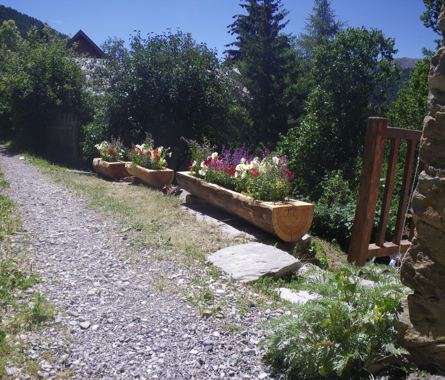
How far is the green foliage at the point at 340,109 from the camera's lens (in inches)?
315

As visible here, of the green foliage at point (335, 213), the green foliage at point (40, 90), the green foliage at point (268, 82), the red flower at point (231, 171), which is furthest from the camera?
the green foliage at point (268, 82)

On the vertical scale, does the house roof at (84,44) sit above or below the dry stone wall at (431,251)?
above

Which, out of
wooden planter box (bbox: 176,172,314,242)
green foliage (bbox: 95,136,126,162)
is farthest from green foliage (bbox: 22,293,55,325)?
green foliage (bbox: 95,136,126,162)

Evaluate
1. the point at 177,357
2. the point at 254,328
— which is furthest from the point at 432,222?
the point at 177,357

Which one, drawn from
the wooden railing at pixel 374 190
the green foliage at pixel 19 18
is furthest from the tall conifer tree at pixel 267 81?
the green foliage at pixel 19 18

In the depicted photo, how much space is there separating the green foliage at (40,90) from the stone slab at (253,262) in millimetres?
10697

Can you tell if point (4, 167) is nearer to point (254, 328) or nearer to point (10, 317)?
point (10, 317)

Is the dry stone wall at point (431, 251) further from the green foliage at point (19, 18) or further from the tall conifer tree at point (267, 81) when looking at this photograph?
the green foliage at point (19, 18)

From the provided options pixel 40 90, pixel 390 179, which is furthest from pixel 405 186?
pixel 40 90

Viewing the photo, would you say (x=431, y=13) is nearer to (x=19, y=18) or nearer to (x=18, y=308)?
(x=18, y=308)

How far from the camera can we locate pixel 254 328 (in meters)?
2.64

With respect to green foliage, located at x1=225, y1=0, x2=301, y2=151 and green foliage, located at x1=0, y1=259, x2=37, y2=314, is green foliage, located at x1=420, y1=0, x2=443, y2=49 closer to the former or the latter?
green foliage, located at x1=225, y1=0, x2=301, y2=151

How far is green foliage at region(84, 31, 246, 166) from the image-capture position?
998 cm

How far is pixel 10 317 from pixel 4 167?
8442 millimetres
